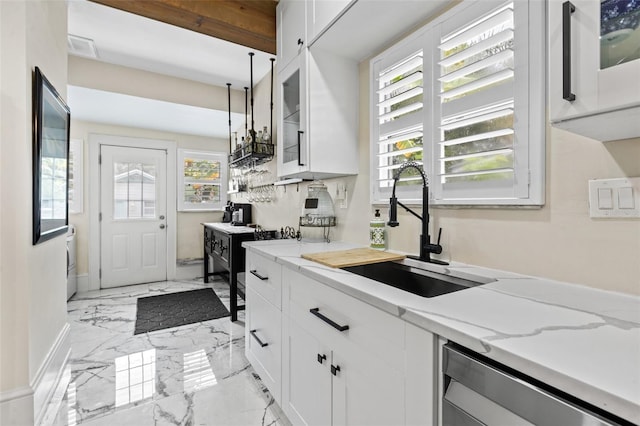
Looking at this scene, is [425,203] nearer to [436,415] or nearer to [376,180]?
[376,180]

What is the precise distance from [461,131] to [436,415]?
115cm

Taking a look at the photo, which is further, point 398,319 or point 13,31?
point 13,31

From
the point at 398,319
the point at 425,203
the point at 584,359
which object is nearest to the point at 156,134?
the point at 425,203

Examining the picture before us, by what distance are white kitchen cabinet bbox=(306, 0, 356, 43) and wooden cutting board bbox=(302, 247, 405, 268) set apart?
128 cm

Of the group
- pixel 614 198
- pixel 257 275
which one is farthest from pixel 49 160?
pixel 614 198

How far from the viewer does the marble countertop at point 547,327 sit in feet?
1.55

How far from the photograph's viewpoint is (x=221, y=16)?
215cm

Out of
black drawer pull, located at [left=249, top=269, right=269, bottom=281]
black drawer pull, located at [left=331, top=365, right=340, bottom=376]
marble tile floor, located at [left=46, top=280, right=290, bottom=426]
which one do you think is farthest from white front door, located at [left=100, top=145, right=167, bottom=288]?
black drawer pull, located at [left=331, top=365, right=340, bottom=376]

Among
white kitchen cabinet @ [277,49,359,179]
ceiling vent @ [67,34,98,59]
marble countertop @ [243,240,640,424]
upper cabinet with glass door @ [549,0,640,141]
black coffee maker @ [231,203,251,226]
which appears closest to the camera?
marble countertop @ [243,240,640,424]

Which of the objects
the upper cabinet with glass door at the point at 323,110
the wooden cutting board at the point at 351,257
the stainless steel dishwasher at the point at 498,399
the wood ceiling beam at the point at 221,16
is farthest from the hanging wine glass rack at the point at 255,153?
the stainless steel dishwasher at the point at 498,399

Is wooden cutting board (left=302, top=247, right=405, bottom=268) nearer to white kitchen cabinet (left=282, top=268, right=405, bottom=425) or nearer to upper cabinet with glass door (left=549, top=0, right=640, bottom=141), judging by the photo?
white kitchen cabinet (left=282, top=268, right=405, bottom=425)

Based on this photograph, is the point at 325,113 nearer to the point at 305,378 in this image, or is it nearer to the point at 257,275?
the point at 257,275

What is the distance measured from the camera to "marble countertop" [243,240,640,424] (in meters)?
0.47

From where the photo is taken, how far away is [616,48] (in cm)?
69
